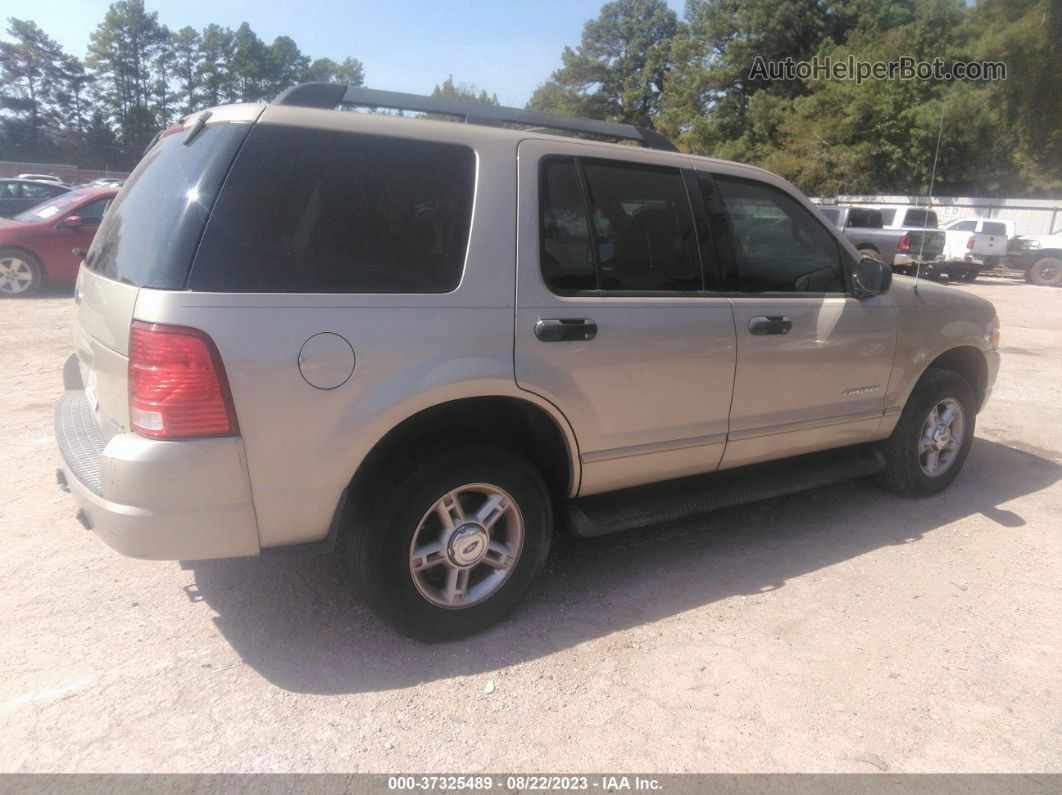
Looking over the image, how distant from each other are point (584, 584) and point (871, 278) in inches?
85.6

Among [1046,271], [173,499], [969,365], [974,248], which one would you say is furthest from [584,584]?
[1046,271]

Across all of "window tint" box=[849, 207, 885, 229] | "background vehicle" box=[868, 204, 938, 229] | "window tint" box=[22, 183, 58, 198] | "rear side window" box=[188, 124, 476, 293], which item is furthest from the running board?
"background vehicle" box=[868, 204, 938, 229]

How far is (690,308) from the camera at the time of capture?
340 cm

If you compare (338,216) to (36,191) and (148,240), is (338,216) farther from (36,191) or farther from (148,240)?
(36,191)

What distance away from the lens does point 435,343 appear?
2711 millimetres

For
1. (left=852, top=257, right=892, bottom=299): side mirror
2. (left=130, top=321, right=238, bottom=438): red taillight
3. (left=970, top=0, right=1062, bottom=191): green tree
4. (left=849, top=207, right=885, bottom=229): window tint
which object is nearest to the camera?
(left=130, top=321, right=238, bottom=438): red taillight

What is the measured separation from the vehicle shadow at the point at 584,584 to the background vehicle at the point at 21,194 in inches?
486

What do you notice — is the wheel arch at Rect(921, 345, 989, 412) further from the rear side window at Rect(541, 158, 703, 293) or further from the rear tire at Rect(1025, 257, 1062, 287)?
the rear tire at Rect(1025, 257, 1062, 287)

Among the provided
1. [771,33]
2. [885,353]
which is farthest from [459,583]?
[771,33]

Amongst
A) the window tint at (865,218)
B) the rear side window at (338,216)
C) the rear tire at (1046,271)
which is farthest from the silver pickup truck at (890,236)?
the rear side window at (338,216)

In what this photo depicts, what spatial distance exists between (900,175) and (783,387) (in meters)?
34.4

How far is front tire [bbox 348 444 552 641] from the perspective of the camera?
9.04 feet

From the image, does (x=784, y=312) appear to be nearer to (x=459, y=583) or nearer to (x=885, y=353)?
(x=885, y=353)

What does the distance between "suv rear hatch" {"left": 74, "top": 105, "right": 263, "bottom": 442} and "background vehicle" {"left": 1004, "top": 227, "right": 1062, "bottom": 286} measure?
78.0 ft
